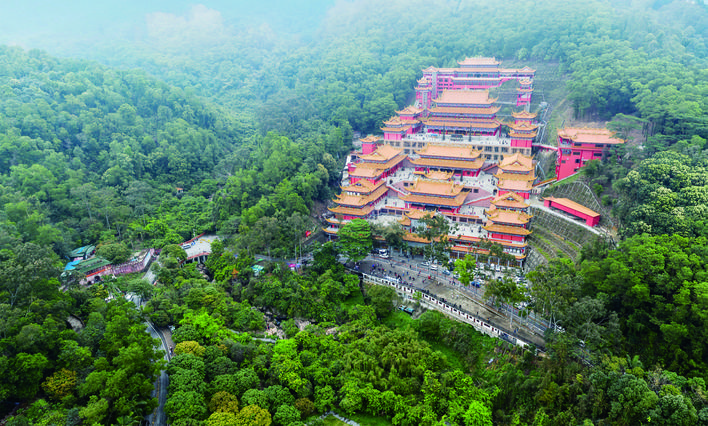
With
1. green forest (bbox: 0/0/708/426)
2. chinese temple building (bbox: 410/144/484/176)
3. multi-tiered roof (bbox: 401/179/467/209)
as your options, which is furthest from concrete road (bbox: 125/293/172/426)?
chinese temple building (bbox: 410/144/484/176)

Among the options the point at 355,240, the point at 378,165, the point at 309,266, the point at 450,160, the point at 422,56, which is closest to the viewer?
the point at 355,240

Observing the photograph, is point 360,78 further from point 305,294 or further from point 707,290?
point 707,290

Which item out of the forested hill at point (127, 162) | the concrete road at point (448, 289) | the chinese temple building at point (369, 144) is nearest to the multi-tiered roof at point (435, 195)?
the concrete road at point (448, 289)

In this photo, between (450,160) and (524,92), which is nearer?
(450,160)

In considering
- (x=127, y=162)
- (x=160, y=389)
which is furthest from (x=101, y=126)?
(x=160, y=389)

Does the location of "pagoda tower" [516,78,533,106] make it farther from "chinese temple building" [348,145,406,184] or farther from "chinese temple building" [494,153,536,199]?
"chinese temple building" [348,145,406,184]

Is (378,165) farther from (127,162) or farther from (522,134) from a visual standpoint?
(127,162)

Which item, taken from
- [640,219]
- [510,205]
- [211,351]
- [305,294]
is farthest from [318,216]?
[640,219]
